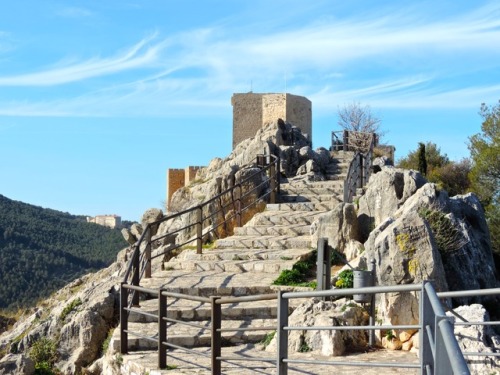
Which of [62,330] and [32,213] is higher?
[32,213]

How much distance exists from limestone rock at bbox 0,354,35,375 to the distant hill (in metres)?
34.2

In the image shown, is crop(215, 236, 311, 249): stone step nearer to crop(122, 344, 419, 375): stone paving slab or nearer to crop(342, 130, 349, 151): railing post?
crop(122, 344, 419, 375): stone paving slab

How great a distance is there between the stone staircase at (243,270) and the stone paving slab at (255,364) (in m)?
0.42

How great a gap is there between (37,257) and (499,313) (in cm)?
5043

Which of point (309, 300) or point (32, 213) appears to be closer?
point (309, 300)

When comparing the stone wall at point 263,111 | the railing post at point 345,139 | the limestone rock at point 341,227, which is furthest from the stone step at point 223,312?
the stone wall at point 263,111

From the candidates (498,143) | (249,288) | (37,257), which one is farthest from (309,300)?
(37,257)

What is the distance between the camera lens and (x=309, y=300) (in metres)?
9.76

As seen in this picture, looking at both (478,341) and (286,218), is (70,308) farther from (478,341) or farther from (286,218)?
(478,341)

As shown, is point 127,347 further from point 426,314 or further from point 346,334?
point 426,314

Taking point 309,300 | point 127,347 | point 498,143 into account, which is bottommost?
point 127,347

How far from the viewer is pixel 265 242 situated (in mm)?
14375

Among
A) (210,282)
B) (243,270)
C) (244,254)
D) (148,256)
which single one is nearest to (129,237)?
(244,254)

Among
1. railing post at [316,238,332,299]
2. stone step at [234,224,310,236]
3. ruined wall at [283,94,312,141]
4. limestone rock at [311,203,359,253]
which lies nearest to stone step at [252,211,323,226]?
stone step at [234,224,310,236]
